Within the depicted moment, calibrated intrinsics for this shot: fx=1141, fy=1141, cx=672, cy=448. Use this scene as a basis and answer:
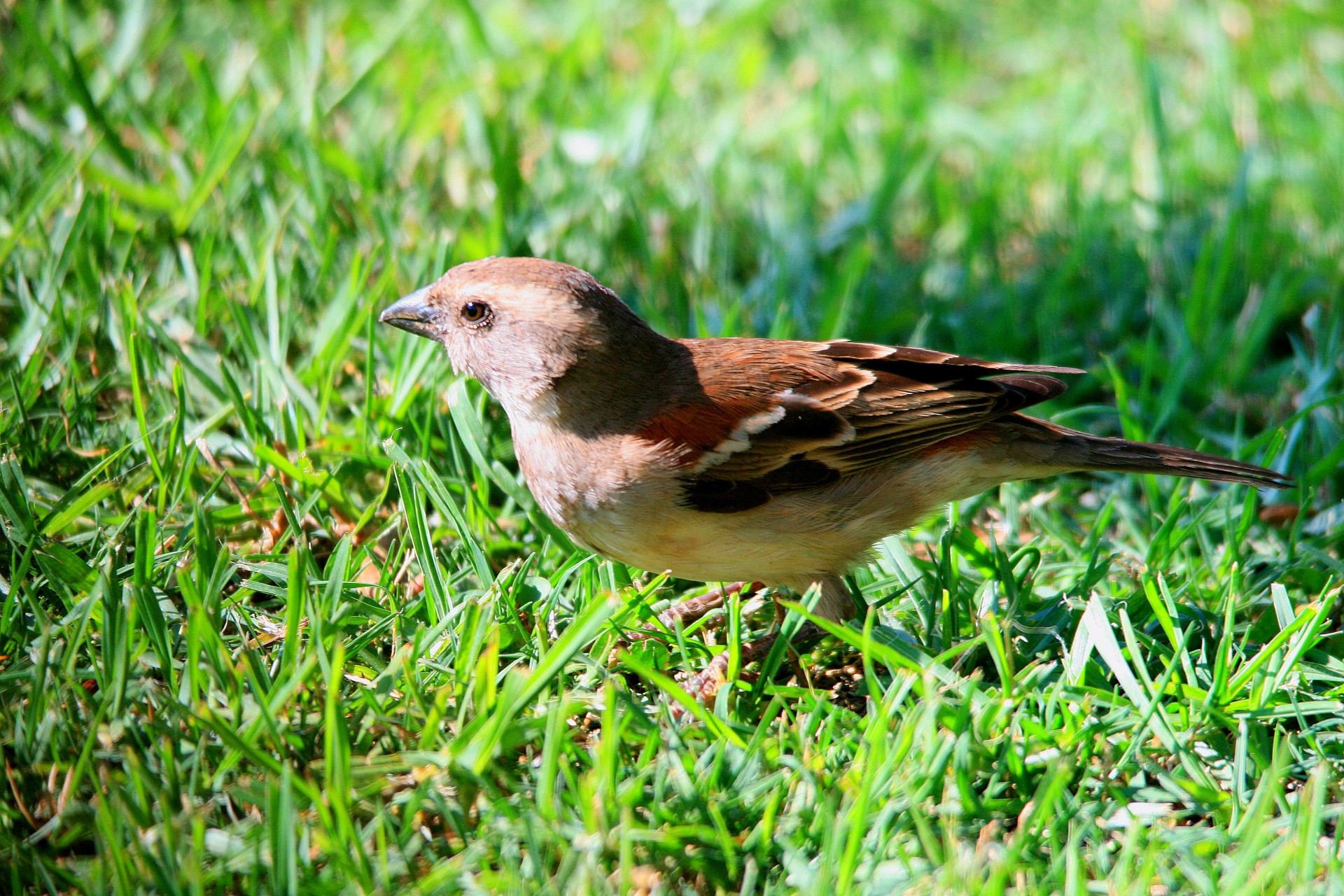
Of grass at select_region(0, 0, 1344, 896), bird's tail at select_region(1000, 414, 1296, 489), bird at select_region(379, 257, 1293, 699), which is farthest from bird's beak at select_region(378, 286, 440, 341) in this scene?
bird's tail at select_region(1000, 414, 1296, 489)

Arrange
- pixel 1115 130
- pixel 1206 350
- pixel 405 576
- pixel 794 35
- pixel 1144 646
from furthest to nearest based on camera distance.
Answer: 1. pixel 794 35
2. pixel 1115 130
3. pixel 1206 350
4. pixel 405 576
5. pixel 1144 646

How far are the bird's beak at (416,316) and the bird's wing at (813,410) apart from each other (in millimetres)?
856

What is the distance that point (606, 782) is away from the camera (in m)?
2.77

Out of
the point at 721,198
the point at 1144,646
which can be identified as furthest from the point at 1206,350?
the point at 721,198

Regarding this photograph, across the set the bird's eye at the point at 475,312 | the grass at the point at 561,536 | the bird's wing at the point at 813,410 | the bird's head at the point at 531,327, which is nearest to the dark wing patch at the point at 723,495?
the bird's wing at the point at 813,410

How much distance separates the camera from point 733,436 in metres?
3.64

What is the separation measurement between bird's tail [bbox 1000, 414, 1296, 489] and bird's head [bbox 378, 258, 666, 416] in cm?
134

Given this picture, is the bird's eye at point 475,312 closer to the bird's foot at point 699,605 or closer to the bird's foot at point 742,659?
the bird's foot at point 699,605

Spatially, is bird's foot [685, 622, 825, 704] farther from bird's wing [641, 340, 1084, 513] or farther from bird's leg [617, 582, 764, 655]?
bird's wing [641, 340, 1084, 513]

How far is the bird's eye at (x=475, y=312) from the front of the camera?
12.3 feet

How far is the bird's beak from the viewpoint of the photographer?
3.87 meters

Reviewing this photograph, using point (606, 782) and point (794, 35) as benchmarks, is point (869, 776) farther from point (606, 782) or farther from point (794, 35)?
point (794, 35)

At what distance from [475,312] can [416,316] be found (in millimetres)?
248

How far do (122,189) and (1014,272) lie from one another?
13.9ft
